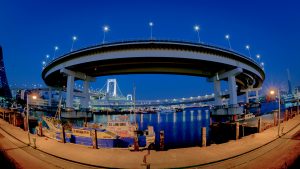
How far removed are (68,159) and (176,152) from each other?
7.43 metres

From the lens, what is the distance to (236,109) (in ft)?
150

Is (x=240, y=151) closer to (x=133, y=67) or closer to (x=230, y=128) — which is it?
(x=230, y=128)

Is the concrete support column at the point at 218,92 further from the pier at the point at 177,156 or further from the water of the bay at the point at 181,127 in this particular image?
the pier at the point at 177,156

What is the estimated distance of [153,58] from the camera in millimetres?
39438

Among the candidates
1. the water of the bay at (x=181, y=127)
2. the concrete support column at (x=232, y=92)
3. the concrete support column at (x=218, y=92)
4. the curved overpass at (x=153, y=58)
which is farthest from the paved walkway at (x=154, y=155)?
the concrete support column at (x=218, y=92)

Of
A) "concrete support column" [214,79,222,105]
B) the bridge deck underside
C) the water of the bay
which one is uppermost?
the bridge deck underside

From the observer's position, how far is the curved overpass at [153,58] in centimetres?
3800

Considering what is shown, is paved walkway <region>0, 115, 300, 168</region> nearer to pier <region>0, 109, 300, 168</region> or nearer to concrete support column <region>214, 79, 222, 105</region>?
pier <region>0, 109, 300, 168</region>

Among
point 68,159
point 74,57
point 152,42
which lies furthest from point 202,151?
point 74,57

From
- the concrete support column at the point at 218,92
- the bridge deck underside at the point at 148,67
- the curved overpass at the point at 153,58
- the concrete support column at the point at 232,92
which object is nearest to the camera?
the curved overpass at the point at 153,58

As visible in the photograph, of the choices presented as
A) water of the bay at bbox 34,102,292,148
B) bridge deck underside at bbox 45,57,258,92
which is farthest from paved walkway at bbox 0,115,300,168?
bridge deck underside at bbox 45,57,258,92

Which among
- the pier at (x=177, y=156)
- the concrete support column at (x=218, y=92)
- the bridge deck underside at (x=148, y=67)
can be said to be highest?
the bridge deck underside at (x=148, y=67)

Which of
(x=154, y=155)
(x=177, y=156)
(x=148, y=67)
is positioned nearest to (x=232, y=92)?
(x=148, y=67)

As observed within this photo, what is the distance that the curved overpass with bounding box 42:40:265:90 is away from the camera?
38000 millimetres
